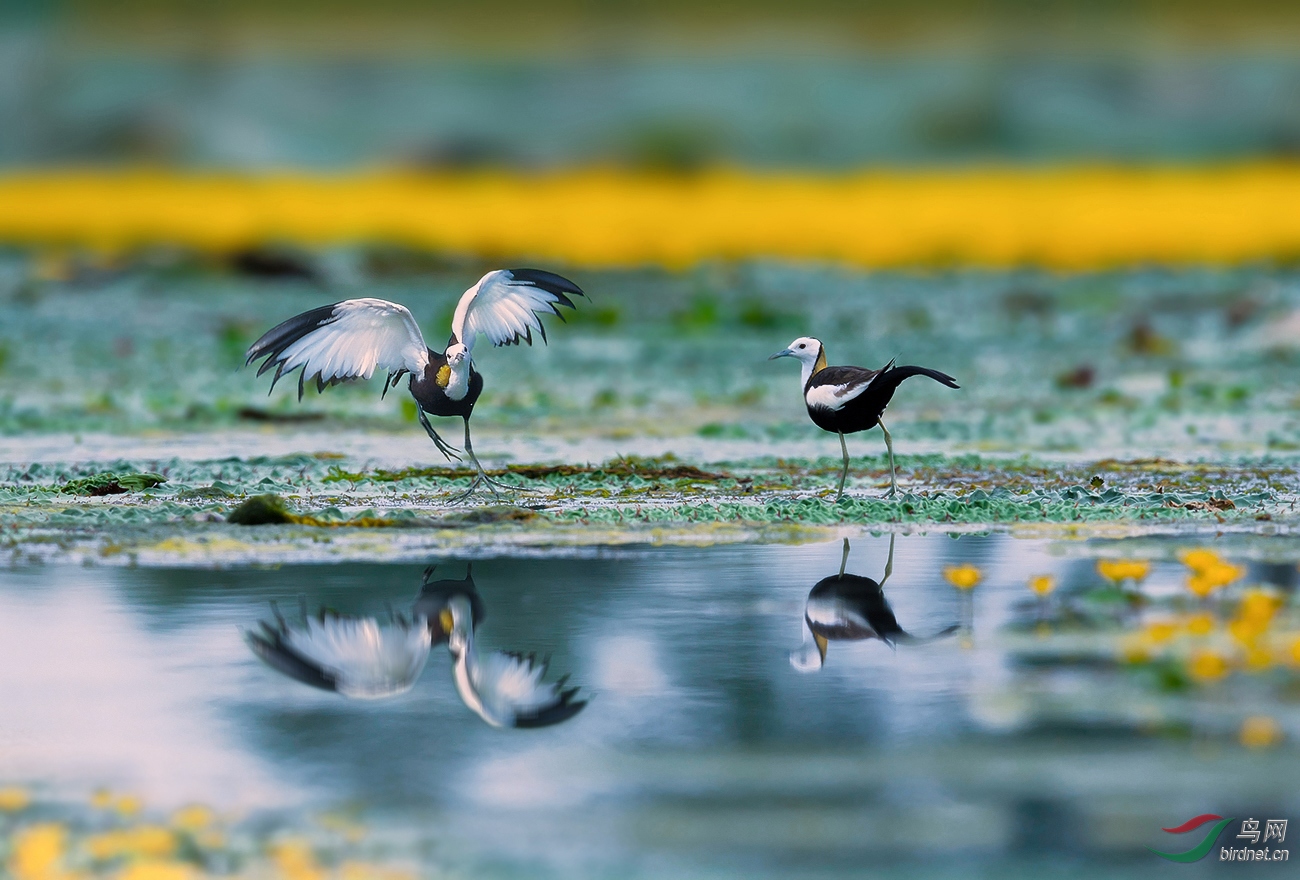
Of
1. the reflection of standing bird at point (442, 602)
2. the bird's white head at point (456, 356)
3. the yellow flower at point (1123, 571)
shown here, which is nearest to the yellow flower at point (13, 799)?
the reflection of standing bird at point (442, 602)

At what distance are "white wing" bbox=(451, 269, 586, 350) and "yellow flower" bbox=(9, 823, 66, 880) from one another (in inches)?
217

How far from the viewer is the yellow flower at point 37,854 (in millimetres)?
3994

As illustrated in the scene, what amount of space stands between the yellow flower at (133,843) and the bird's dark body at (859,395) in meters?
5.28

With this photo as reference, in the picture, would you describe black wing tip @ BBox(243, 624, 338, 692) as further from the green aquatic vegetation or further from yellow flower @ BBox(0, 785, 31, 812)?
the green aquatic vegetation

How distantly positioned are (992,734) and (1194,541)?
10.6 feet

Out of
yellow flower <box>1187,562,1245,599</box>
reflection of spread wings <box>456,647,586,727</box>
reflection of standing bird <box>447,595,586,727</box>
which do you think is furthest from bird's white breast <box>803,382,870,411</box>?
reflection of spread wings <box>456,647,586,727</box>

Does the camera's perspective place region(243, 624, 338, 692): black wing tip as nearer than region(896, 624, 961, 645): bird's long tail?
Yes

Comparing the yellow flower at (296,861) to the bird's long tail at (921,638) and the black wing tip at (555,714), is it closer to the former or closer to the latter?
the black wing tip at (555,714)

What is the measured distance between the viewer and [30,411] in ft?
46.0

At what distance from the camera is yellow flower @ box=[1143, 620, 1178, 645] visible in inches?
236

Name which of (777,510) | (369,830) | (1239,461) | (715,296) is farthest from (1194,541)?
(715,296)

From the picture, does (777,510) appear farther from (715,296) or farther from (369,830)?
(715,296)

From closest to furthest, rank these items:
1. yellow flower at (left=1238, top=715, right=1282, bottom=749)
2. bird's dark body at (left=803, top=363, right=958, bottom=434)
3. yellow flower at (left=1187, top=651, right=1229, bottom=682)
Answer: yellow flower at (left=1238, top=715, right=1282, bottom=749), yellow flower at (left=1187, top=651, right=1229, bottom=682), bird's dark body at (left=803, top=363, right=958, bottom=434)

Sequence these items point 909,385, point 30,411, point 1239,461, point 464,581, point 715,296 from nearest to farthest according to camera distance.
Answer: point 464,581 < point 1239,461 < point 30,411 < point 909,385 < point 715,296
